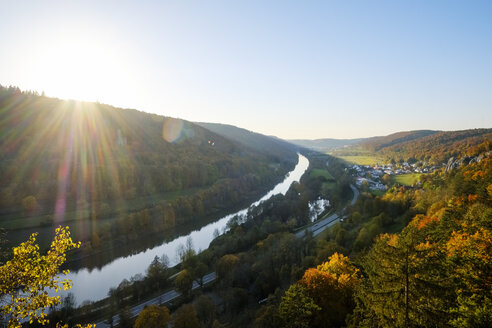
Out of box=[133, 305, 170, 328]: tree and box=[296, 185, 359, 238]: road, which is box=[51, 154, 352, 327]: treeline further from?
box=[296, 185, 359, 238]: road

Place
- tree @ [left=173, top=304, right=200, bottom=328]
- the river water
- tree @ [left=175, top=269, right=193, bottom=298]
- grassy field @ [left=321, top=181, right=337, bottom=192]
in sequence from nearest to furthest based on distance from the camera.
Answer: tree @ [left=173, top=304, right=200, bottom=328]
tree @ [left=175, top=269, right=193, bottom=298]
the river water
grassy field @ [left=321, top=181, right=337, bottom=192]

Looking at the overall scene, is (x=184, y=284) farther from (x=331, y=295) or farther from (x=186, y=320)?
→ (x=331, y=295)

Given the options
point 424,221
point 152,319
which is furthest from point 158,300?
point 424,221

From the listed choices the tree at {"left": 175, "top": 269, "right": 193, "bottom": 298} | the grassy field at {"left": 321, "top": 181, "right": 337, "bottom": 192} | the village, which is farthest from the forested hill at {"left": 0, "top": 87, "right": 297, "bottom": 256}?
the village

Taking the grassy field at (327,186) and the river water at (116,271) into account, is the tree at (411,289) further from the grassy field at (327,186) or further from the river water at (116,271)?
the grassy field at (327,186)

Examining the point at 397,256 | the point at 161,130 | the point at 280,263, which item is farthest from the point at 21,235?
the point at 161,130

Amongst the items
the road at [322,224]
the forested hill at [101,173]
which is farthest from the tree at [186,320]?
the forested hill at [101,173]
